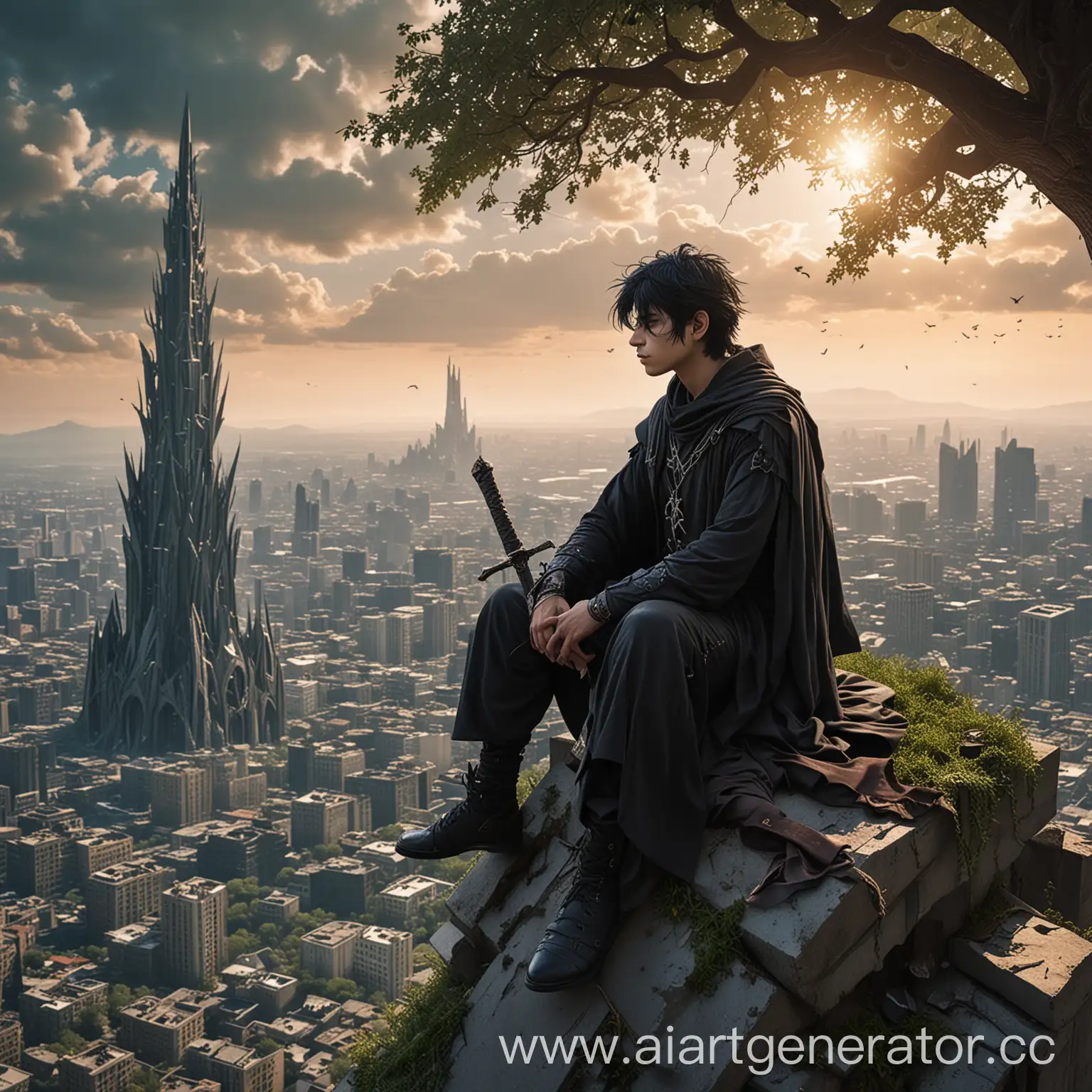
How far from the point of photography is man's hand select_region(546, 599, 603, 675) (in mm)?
2668

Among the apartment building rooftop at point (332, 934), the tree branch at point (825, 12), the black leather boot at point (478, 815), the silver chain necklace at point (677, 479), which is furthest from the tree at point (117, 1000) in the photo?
the tree branch at point (825, 12)

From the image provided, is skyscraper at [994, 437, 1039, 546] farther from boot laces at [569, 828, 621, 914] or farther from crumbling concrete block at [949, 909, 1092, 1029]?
boot laces at [569, 828, 621, 914]

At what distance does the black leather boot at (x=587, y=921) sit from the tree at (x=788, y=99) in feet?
9.62

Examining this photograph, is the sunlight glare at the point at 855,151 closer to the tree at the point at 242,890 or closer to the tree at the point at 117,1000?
the tree at the point at 117,1000

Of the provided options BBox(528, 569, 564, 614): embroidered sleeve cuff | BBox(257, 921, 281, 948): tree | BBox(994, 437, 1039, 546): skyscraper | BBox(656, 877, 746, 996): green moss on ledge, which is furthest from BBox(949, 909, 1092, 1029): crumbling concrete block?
BBox(994, 437, 1039, 546): skyscraper

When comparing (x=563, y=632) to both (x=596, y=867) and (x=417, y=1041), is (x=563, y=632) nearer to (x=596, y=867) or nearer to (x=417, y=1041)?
(x=596, y=867)

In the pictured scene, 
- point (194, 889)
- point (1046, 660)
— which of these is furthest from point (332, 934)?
point (1046, 660)

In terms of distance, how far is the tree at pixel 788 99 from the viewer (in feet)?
12.4

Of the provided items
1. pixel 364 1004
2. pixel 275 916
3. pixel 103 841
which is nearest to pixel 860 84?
pixel 364 1004

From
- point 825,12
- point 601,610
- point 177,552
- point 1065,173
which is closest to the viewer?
point 601,610

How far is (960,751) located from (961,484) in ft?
72.2

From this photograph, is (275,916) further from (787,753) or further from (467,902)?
(787,753)

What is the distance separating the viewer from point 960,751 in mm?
3141

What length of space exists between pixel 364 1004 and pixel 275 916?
4.09m
